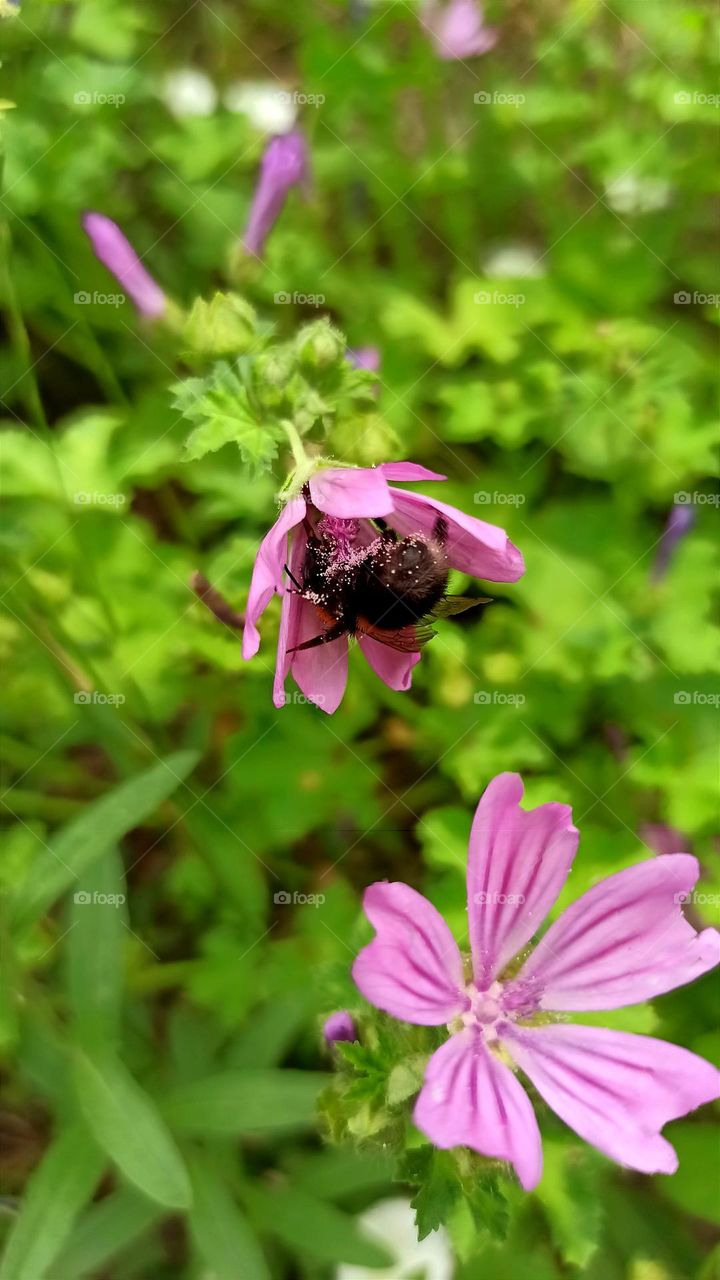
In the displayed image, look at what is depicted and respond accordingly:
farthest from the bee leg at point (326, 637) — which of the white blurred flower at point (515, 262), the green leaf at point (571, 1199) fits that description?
the white blurred flower at point (515, 262)

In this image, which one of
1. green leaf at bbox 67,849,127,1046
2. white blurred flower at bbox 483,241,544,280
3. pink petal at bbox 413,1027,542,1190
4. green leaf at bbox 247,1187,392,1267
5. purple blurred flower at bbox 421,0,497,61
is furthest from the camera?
white blurred flower at bbox 483,241,544,280

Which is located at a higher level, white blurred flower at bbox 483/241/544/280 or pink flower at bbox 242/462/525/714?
pink flower at bbox 242/462/525/714

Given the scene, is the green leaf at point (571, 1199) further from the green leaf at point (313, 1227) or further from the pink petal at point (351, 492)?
the pink petal at point (351, 492)

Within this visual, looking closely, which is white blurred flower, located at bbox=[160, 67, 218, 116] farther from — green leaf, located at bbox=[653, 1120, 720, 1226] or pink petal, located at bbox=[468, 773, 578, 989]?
green leaf, located at bbox=[653, 1120, 720, 1226]

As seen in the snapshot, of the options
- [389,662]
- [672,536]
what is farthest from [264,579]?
[672,536]

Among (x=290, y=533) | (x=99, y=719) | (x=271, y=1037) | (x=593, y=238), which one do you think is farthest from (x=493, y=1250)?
(x=593, y=238)

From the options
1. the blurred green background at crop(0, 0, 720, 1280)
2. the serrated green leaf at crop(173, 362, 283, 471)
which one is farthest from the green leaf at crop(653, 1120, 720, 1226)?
the serrated green leaf at crop(173, 362, 283, 471)
